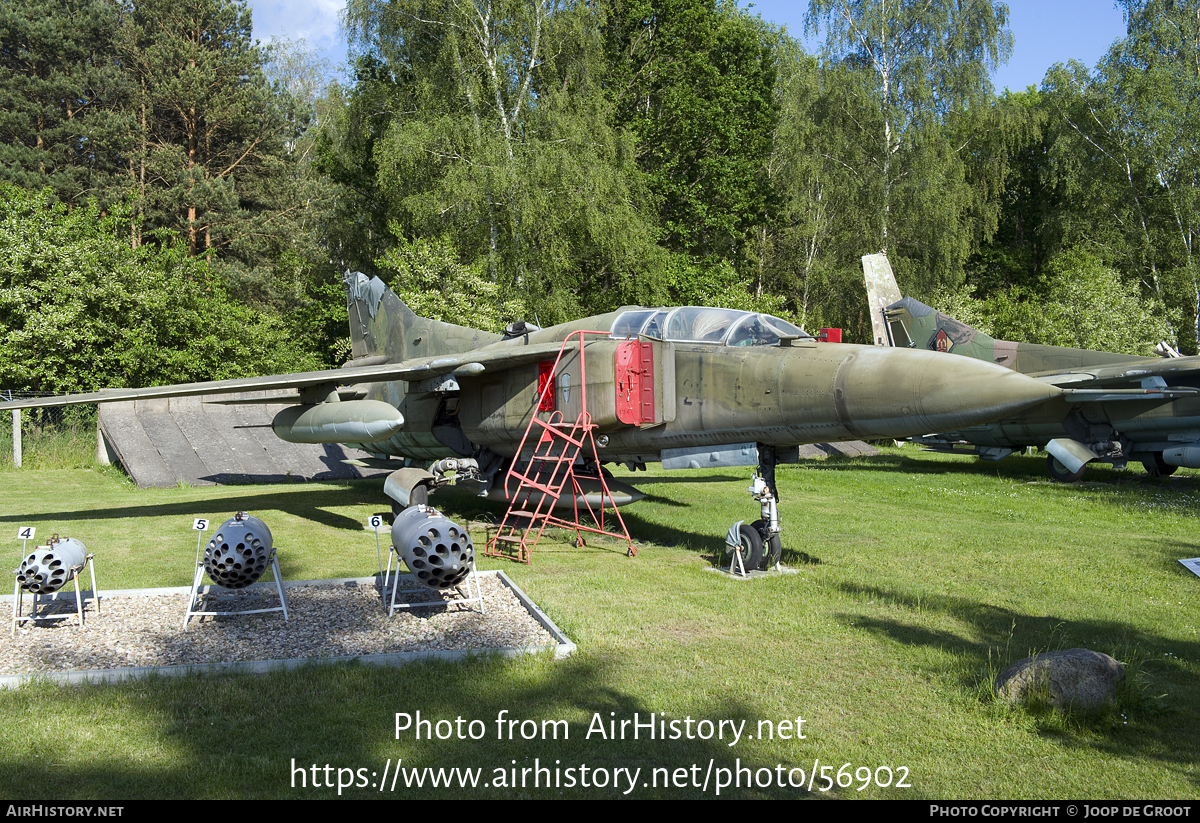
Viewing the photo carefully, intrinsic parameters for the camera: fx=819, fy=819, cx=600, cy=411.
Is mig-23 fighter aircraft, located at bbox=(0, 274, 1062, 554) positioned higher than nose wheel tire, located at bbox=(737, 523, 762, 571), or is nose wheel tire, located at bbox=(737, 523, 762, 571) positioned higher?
mig-23 fighter aircraft, located at bbox=(0, 274, 1062, 554)

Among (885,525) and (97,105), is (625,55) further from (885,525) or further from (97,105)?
(885,525)

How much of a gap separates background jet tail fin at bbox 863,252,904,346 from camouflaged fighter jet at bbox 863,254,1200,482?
559mm

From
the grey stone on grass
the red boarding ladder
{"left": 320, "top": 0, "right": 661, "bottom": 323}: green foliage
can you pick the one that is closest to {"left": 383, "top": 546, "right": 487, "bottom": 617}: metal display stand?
the red boarding ladder

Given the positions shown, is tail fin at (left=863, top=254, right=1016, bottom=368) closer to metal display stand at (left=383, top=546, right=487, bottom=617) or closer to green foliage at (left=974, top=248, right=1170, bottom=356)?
green foliage at (left=974, top=248, right=1170, bottom=356)

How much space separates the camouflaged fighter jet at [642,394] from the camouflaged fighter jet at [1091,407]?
27.5 feet

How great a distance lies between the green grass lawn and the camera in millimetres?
4070

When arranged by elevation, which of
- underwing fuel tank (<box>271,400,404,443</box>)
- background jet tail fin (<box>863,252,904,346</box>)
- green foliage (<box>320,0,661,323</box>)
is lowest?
underwing fuel tank (<box>271,400,404,443</box>)

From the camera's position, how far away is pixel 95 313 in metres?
23.7

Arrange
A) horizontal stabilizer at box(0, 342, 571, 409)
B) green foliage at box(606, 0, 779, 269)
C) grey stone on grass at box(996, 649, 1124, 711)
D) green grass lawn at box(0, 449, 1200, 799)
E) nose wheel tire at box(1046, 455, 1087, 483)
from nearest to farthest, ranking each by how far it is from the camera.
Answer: green grass lawn at box(0, 449, 1200, 799)
grey stone on grass at box(996, 649, 1124, 711)
horizontal stabilizer at box(0, 342, 571, 409)
nose wheel tire at box(1046, 455, 1087, 483)
green foliage at box(606, 0, 779, 269)

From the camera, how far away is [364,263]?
32.1 m

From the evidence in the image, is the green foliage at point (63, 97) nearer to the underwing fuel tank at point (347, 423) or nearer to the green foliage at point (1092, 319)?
the underwing fuel tank at point (347, 423)

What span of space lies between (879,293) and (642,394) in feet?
46.7

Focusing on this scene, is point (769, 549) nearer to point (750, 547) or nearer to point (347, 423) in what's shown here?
point (750, 547)

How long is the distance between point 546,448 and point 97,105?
3318 cm
